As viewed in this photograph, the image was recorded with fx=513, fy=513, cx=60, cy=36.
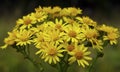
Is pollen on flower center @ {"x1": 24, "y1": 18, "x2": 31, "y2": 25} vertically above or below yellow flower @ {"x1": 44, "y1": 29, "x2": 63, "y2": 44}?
above

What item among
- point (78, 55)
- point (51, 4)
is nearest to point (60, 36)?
point (78, 55)

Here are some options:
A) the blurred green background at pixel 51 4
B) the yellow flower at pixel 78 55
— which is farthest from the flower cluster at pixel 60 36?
the blurred green background at pixel 51 4

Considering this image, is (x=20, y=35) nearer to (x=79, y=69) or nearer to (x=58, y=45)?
(x=58, y=45)

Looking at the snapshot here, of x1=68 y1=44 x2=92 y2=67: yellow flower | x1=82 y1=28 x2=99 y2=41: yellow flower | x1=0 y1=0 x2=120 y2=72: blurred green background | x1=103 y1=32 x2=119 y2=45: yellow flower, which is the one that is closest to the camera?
x1=68 y1=44 x2=92 y2=67: yellow flower

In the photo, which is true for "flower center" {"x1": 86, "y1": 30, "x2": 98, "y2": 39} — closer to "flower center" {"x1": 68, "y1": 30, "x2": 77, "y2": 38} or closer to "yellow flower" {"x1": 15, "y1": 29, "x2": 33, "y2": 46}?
"flower center" {"x1": 68, "y1": 30, "x2": 77, "y2": 38}

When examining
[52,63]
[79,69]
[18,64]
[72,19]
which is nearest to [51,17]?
[72,19]

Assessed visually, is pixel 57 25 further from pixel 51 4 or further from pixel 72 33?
pixel 51 4

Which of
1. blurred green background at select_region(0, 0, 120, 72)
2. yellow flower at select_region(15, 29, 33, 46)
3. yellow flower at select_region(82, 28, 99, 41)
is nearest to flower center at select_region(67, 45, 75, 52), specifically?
yellow flower at select_region(82, 28, 99, 41)
